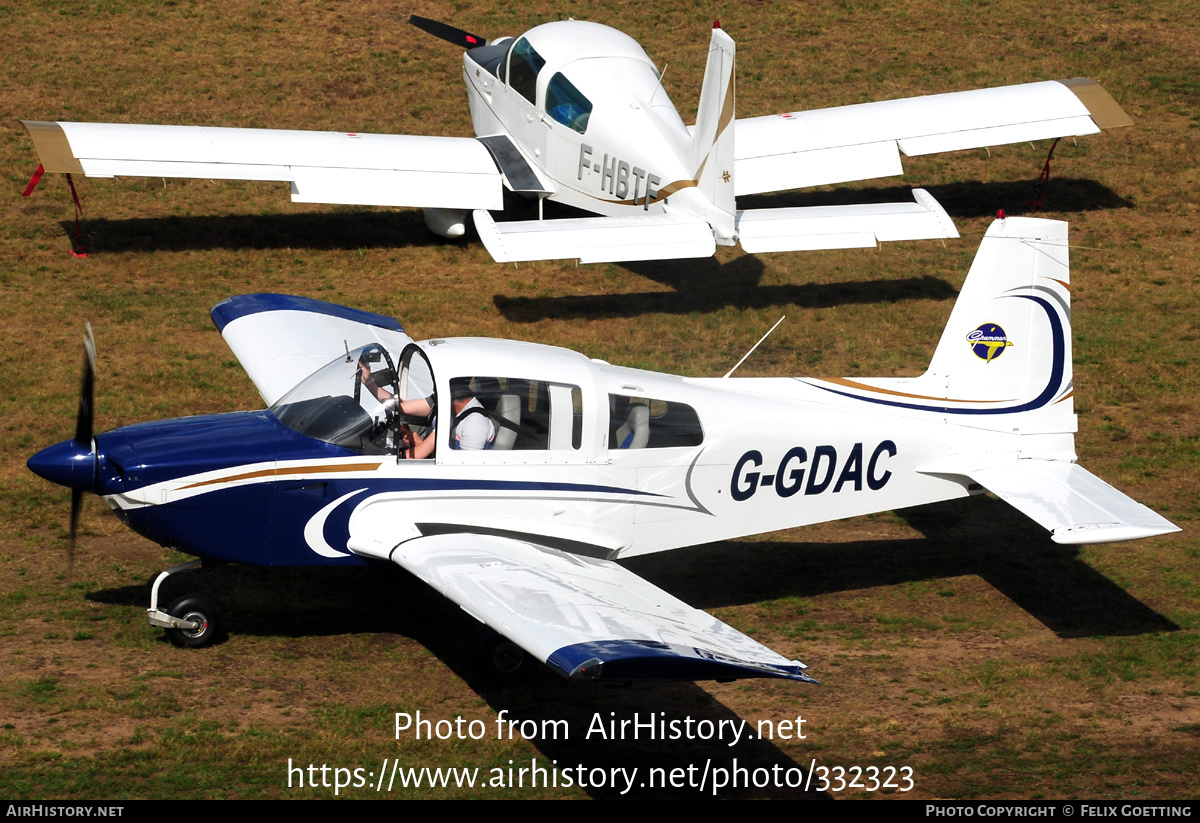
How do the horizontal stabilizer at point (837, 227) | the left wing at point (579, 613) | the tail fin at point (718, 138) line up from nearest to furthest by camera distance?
the left wing at point (579, 613)
the tail fin at point (718, 138)
the horizontal stabilizer at point (837, 227)

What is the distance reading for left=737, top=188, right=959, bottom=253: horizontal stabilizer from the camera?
1503cm

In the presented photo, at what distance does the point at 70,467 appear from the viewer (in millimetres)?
8578

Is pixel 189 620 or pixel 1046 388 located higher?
pixel 1046 388

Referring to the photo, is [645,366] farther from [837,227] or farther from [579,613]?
[579,613]

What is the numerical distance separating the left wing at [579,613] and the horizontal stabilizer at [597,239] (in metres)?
5.90

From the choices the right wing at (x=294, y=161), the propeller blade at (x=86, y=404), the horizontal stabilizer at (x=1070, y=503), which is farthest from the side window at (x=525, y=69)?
the propeller blade at (x=86, y=404)

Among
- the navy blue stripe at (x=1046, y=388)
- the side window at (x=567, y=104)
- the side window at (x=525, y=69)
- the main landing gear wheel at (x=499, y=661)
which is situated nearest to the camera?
the main landing gear wheel at (x=499, y=661)

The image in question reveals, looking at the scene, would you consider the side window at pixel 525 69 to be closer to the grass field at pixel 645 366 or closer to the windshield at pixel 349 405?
the grass field at pixel 645 366

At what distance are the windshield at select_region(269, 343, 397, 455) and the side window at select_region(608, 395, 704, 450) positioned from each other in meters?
1.71

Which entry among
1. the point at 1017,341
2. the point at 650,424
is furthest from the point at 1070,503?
the point at 650,424

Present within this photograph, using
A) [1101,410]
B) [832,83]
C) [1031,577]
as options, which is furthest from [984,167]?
[1031,577]

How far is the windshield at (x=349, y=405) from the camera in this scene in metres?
9.15

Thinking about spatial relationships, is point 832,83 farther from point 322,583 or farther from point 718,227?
point 322,583

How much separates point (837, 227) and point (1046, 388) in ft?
18.1
